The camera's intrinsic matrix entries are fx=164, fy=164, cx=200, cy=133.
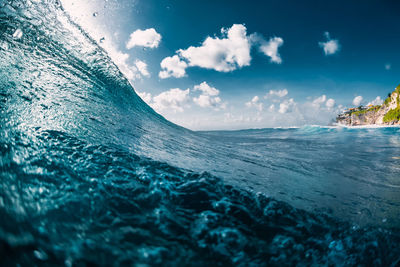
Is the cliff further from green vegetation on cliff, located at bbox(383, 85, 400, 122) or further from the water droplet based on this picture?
the water droplet

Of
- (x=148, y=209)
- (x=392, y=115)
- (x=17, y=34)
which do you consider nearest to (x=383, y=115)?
(x=392, y=115)

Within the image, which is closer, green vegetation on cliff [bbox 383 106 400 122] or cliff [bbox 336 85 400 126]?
green vegetation on cliff [bbox 383 106 400 122]

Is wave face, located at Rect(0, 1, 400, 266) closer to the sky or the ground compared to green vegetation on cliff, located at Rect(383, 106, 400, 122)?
closer to the ground

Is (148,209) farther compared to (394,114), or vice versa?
(394,114)

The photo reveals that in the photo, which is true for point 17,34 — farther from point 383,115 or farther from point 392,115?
point 383,115

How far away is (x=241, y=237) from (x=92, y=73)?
7965 mm

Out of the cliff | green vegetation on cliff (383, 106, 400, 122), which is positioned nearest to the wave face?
green vegetation on cliff (383, 106, 400, 122)

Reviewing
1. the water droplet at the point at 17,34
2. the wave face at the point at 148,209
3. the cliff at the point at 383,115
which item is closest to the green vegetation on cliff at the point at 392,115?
the cliff at the point at 383,115

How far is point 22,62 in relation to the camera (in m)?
Answer: 4.06

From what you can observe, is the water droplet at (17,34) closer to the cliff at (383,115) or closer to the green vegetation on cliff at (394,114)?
the cliff at (383,115)

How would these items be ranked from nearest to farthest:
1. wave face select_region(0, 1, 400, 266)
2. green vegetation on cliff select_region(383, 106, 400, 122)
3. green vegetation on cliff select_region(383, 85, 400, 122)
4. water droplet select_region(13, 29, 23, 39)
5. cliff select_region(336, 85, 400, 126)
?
wave face select_region(0, 1, 400, 266) → water droplet select_region(13, 29, 23, 39) → green vegetation on cliff select_region(383, 106, 400, 122) → green vegetation on cliff select_region(383, 85, 400, 122) → cliff select_region(336, 85, 400, 126)

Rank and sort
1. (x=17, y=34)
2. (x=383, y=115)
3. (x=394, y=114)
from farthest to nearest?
(x=383, y=115)
(x=394, y=114)
(x=17, y=34)

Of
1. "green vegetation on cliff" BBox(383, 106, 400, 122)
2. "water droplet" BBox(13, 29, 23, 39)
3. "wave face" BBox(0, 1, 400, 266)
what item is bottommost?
"wave face" BBox(0, 1, 400, 266)

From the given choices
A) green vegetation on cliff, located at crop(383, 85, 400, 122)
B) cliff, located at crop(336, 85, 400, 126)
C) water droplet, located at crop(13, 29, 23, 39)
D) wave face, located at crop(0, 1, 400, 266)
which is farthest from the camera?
cliff, located at crop(336, 85, 400, 126)
